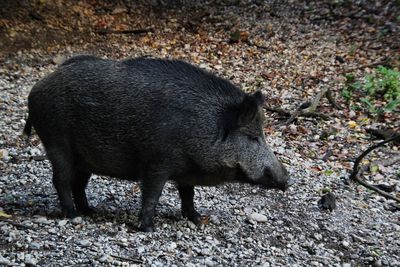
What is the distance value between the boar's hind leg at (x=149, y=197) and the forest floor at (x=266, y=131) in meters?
0.14

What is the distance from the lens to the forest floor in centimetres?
537

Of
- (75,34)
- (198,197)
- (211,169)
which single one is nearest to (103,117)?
(211,169)

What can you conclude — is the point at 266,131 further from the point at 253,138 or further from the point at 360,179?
the point at 253,138

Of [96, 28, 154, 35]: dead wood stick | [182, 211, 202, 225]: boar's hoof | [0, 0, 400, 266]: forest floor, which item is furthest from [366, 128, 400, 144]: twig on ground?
[96, 28, 154, 35]: dead wood stick

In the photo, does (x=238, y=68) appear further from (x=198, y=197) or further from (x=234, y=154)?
(x=234, y=154)

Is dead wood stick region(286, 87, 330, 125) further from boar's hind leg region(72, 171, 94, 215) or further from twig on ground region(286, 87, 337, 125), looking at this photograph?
boar's hind leg region(72, 171, 94, 215)

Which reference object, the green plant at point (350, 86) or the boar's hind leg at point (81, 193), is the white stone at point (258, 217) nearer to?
the boar's hind leg at point (81, 193)

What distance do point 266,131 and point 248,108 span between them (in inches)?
140

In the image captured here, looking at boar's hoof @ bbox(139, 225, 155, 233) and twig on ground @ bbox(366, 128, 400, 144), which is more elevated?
twig on ground @ bbox(366, 128, 400, 144)

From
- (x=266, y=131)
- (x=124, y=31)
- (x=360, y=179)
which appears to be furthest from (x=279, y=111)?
(x=124, y=31)

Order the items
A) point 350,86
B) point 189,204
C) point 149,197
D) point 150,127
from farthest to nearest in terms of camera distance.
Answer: point 350,86 < point 189,204 < point 149,197 < point 150,127

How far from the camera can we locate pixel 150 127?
5371 millimetres

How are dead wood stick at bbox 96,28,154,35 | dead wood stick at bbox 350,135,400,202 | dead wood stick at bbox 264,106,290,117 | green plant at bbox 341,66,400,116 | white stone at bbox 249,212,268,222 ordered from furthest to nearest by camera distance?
dead wood stick at bbox 96,28,154,35 < green plant at bbox 341,66,400,116 < dead wood stick at bbox 264,106,290,117 < dead wood stick at bbox 350,135,400,202 < white stone at bbox 249,212,268,222

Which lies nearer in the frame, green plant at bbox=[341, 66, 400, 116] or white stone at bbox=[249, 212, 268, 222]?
white stone at bbox=[249, 212, 268, 222]
